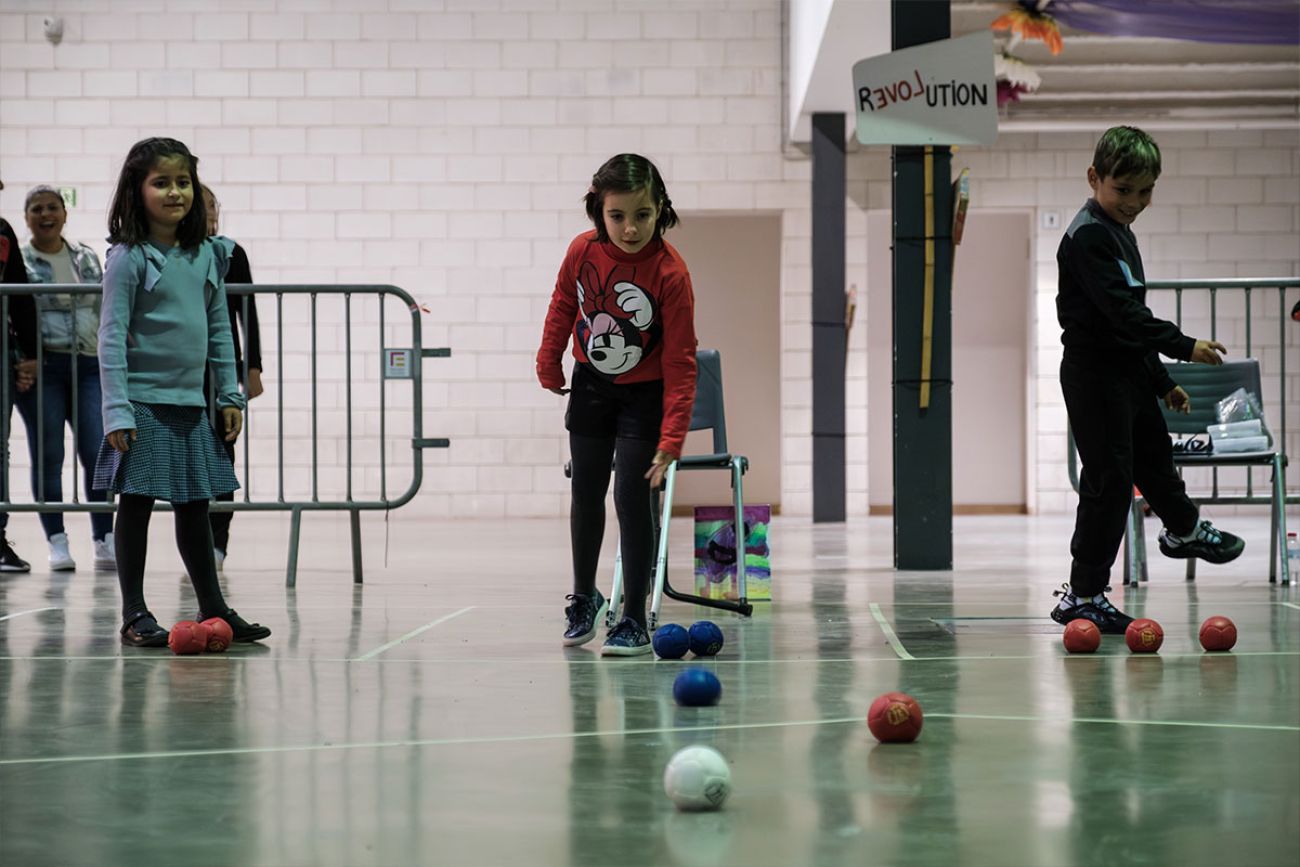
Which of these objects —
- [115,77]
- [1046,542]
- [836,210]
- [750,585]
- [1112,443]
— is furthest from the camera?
[115,77]

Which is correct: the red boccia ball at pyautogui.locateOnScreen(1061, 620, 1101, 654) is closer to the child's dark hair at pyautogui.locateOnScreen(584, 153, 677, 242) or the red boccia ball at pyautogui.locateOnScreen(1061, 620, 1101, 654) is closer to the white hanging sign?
the child's dark hair at pyautogui.locateOnScreen(584, 153, 677, 242)

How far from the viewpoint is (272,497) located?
1214cm

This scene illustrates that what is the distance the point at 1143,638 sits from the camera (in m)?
3.47

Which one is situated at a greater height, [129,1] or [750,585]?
[129,1]

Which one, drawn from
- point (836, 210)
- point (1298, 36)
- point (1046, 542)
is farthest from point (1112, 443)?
point (836, 210)

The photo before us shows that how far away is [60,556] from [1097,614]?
4317 mm

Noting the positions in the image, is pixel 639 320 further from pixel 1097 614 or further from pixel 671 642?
pixel 1097 614

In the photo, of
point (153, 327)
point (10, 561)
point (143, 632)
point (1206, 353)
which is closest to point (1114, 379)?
point (1206, 353)

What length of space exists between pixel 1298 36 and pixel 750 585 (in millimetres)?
6498

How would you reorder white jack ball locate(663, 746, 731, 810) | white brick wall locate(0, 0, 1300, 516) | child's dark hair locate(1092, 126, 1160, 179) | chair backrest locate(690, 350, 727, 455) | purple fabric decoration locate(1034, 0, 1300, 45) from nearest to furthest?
white jack ball locate(663, 746, 731, 810) → child's dark hair locate(1092, 126, 1160, 179) → chair backrest locate(690, 350, 727, 455) → purple fabric decoration locate(1034, 0, 1300, 45) → white brick wall locate(0, 0, 1300, 516)

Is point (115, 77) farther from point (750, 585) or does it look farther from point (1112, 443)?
point (1112, 443)

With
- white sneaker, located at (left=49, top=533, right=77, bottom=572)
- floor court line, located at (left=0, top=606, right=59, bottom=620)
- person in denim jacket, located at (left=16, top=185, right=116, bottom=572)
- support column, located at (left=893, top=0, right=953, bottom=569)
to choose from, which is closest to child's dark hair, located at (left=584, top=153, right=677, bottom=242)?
floor court line, located at (left=0, top=606, right=59, bottom=620)

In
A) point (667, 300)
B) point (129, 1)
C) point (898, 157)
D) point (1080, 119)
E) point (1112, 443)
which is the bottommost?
point (1112, 443)

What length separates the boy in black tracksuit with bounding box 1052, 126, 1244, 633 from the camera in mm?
3885
